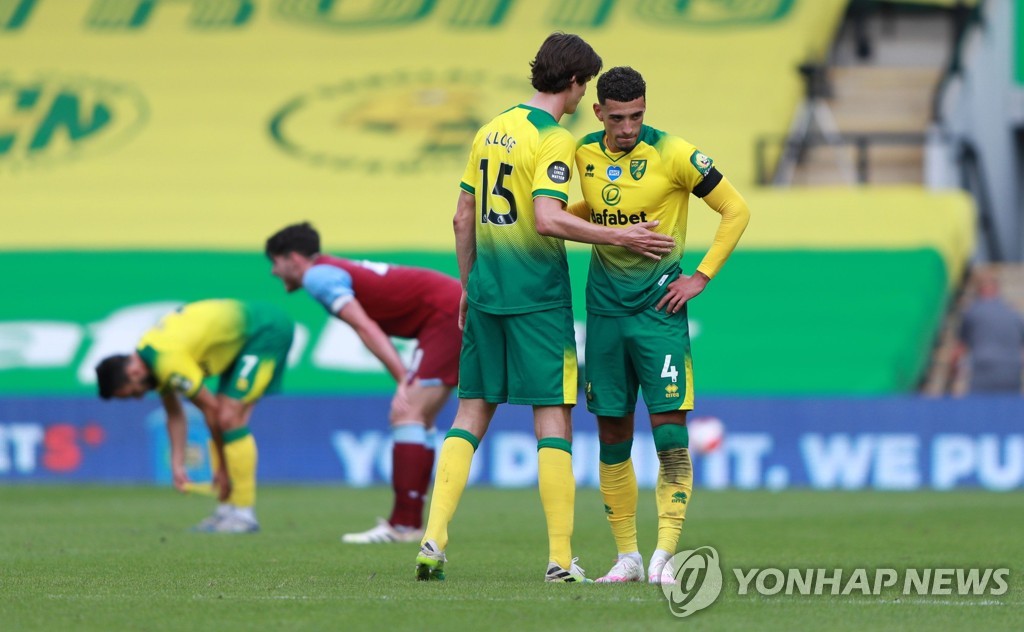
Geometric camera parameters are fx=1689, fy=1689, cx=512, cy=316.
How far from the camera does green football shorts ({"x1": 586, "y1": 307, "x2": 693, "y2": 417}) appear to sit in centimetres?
675

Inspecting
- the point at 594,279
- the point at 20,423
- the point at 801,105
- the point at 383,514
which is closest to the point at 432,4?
the point at 801,105

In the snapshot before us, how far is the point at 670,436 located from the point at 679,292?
1.91ft

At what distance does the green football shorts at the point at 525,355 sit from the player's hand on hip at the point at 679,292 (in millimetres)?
395

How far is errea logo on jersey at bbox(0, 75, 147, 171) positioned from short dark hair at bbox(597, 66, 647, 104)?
18.1 m

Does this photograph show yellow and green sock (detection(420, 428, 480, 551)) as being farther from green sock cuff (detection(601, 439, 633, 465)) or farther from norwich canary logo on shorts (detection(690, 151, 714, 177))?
norwich canary logo on shorts (detection(690, 151, 714, 177))

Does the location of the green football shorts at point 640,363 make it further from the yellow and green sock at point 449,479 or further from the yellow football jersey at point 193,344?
the yellow football jersey at point 193,344

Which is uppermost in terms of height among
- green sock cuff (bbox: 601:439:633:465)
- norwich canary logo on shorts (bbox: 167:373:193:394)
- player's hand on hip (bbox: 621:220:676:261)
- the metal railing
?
the metal railing

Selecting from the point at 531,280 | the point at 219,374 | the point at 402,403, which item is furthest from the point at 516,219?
the point at 219,374

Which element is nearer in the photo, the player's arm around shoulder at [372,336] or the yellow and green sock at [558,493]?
the yellow and green sock at [558,493]

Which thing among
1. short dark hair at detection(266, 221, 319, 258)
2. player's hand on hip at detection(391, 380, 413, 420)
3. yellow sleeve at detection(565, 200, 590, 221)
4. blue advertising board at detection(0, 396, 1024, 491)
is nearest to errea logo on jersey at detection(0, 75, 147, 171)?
blue advertising board at detection(0, 396, 1024, 491)

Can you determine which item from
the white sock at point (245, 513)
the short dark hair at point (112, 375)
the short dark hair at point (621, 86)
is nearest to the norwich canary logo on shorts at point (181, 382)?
the short dark hair at point (112, 375)

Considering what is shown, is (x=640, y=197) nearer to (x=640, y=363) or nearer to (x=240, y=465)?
(x=640, y=363)

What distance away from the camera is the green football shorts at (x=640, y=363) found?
266 inches

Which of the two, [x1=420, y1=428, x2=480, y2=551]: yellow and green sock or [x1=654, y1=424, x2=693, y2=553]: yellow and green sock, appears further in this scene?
[x1=654, y1=424, x2=693, y2=553]: yellow and green sock
